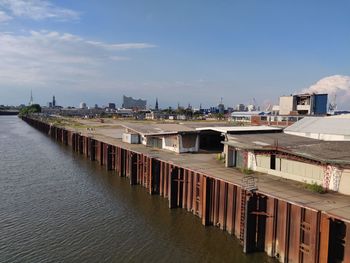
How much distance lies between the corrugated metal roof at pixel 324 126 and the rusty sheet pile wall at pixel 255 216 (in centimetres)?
2009

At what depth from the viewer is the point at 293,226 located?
2281cm

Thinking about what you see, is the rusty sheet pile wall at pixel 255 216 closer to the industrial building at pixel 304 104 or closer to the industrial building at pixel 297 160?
the industrial building at pixel 297 160

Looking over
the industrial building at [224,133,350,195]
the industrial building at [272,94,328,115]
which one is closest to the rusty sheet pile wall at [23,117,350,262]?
the industrial building at [224,133,350,195]

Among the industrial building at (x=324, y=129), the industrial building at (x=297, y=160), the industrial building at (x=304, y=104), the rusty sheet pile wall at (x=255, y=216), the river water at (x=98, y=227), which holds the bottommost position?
the river water at (x=98, y=227)

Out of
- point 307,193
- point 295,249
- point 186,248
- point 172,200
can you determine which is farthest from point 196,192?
point 295,249

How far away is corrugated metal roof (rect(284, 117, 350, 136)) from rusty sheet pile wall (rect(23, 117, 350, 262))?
2009 cm

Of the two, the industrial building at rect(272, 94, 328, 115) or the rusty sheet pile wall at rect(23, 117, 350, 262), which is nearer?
the rusty sheet pile wall at rect(23, 117, 350, 262)

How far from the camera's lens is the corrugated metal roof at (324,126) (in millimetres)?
44344

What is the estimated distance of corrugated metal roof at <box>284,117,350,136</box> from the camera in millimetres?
44344

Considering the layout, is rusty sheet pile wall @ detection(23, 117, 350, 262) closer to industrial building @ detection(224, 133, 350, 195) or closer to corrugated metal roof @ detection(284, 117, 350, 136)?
industrial building @ detection(224, 133, 350, 195)

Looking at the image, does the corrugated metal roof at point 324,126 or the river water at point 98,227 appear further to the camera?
the corrugated metal roof at point 324,126

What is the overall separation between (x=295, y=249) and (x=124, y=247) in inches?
458

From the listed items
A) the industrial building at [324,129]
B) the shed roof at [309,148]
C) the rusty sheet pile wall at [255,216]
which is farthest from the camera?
the industrial building at [324,129]

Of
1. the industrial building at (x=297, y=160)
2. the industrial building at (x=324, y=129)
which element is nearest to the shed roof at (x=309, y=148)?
the industrial building at (x=297, y=160)
